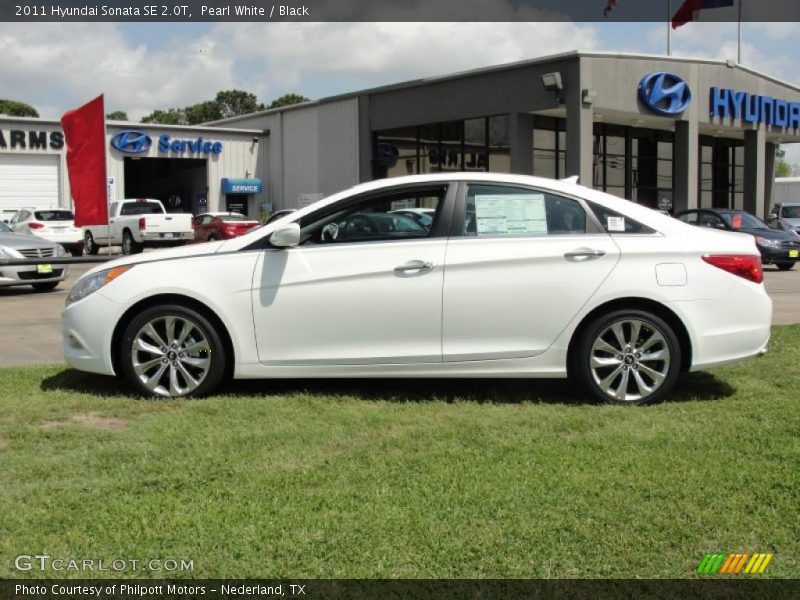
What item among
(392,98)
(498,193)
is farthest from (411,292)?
(392,98)

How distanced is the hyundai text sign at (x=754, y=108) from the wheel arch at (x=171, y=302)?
84.9 feet

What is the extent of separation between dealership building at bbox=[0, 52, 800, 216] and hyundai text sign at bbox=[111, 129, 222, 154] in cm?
5

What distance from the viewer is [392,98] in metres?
30.2

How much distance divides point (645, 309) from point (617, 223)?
2.04 feet

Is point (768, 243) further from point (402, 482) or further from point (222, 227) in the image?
point (402, 482)

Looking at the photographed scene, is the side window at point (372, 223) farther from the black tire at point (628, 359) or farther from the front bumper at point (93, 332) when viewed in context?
the front bumper at point (93, 332)

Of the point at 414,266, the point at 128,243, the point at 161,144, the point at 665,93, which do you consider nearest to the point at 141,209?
→ the point at 128,243

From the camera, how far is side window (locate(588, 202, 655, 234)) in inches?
229

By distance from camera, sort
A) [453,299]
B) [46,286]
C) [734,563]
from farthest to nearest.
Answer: [46,286] < [453,299] < [734,563]

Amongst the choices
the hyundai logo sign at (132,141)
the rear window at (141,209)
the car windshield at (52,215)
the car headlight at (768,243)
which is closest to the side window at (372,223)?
the car headlight at (768,243)

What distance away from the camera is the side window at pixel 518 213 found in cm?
584

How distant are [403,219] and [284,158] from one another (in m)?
32.0

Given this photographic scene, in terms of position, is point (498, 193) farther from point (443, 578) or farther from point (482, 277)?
point (443, 578)

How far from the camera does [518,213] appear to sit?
587cm
